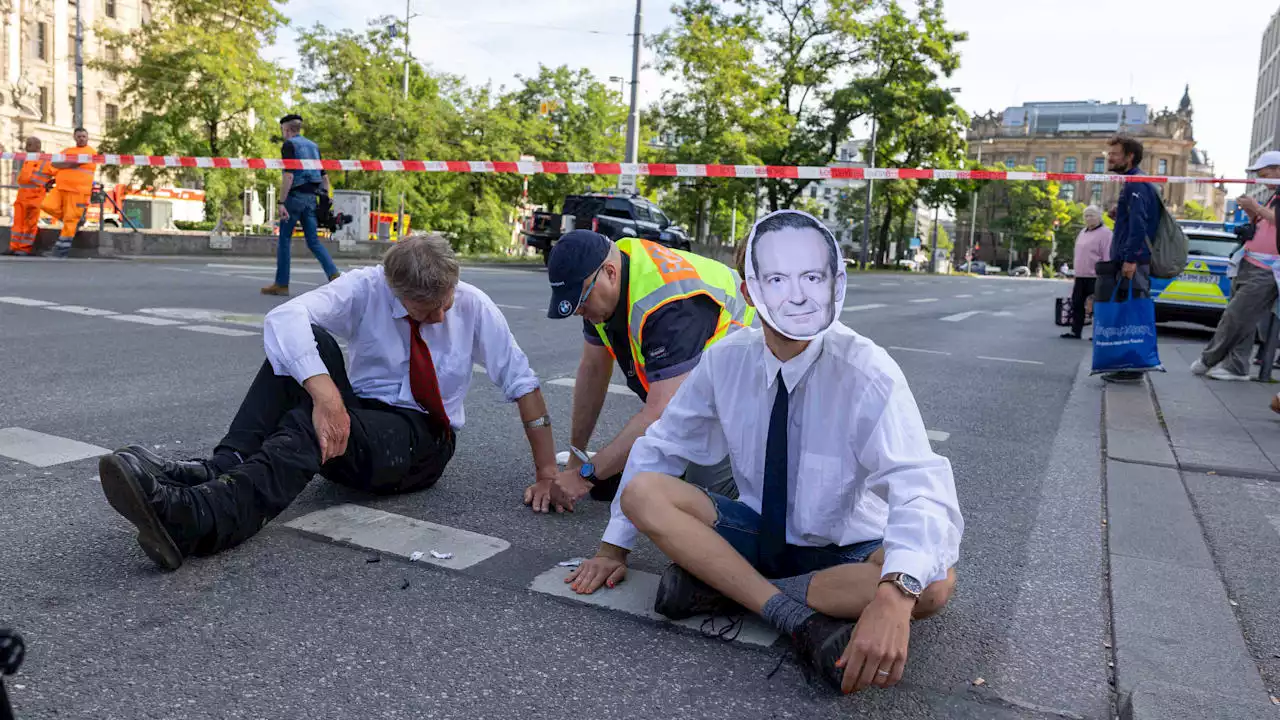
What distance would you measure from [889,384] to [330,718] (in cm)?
146

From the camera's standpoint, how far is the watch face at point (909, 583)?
7.39 feet

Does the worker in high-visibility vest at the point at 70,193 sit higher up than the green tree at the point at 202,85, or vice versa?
the green tree at the point at 202,85

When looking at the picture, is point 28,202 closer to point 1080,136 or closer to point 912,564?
point 912,564

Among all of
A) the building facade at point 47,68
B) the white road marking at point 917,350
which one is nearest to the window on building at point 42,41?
the building facade at point 47,68

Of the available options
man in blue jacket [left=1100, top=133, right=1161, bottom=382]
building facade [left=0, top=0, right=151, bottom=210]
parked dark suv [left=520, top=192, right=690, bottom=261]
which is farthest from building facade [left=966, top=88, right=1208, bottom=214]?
man in blue jacket [left=1100, top=133, right=1161, bottom=382]

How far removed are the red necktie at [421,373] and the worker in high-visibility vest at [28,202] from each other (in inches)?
556

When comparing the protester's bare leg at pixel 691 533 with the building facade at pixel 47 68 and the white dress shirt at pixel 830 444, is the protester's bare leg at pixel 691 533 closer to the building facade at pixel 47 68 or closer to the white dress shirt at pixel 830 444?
the white dress shirt at pixel 830 444

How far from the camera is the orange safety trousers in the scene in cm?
1593

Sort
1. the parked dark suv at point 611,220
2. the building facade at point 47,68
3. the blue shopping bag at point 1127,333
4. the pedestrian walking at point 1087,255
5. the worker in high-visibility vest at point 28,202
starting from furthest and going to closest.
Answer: the building facade at point 47,68, the parked dark suv at point 611,220, the worker in high-visibility vest at point 28,202, the pedestrian walking at point 1087,255, the blue shopping bag at point 1127,333

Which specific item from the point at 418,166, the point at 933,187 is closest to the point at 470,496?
the point at 418,166

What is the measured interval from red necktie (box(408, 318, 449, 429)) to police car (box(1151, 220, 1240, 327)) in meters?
11.2

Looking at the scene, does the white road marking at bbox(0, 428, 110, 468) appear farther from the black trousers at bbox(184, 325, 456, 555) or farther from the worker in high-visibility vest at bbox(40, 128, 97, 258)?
the worker in high-visibility vest at bbox(40, 128, 97, 258)

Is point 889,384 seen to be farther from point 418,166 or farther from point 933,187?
point 933,187

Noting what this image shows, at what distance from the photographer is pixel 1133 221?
763 cm
